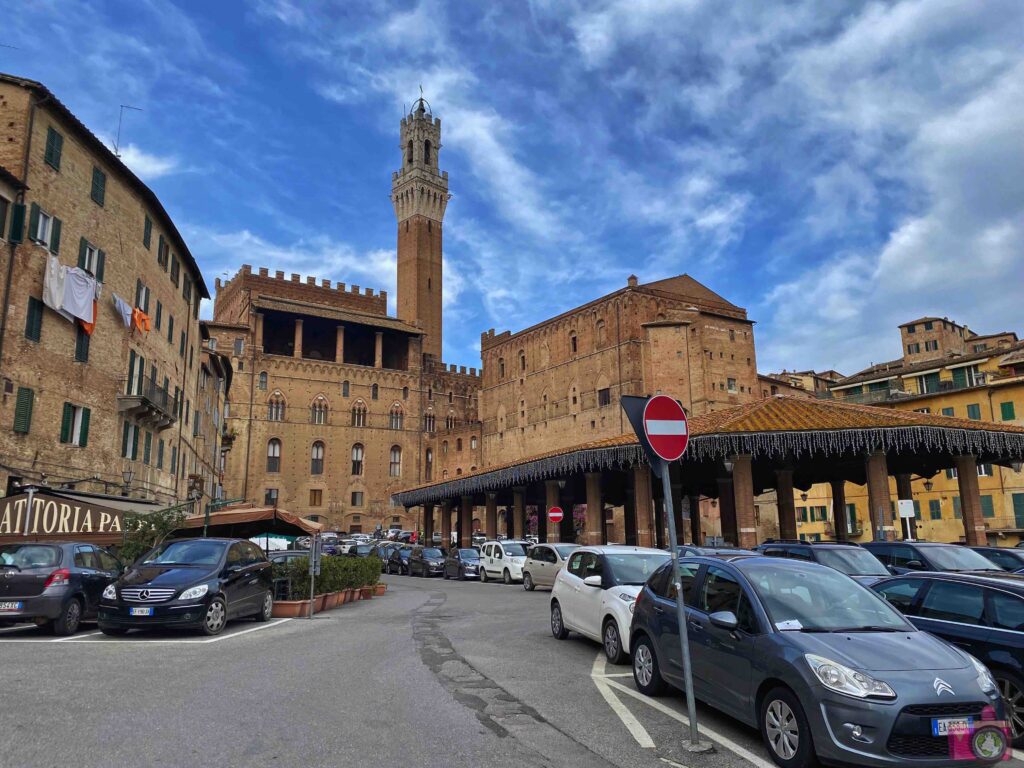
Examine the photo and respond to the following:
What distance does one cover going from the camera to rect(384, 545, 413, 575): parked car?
36.3 metres

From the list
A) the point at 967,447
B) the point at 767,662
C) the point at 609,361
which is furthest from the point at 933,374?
the point at 767,662

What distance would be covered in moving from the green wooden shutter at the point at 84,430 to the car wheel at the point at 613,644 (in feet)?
70.7

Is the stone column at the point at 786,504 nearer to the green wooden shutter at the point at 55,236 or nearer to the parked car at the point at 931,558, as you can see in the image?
the parked car at the point at 931,558

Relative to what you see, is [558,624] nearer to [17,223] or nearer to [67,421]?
[67,421]

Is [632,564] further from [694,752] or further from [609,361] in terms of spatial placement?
[609,361]

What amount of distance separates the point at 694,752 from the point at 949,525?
49.5 m

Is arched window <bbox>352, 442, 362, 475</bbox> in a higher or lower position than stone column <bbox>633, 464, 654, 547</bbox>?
higher

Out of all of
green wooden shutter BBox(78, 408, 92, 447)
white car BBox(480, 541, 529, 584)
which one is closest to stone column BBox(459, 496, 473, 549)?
white car BBox(480, 541, 529, 584)

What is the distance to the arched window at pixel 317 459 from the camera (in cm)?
7352

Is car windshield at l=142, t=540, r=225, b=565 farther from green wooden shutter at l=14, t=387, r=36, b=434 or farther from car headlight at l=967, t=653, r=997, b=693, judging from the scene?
green wooden shutter at l=14, t=387, r=36, b=434

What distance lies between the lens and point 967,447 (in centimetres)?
2544

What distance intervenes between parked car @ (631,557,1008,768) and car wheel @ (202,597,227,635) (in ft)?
24.4

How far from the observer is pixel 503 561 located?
2833 cm

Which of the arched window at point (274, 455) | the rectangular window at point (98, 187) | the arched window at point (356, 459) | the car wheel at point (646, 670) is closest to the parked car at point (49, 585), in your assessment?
the car wheel at point (646, 670)
